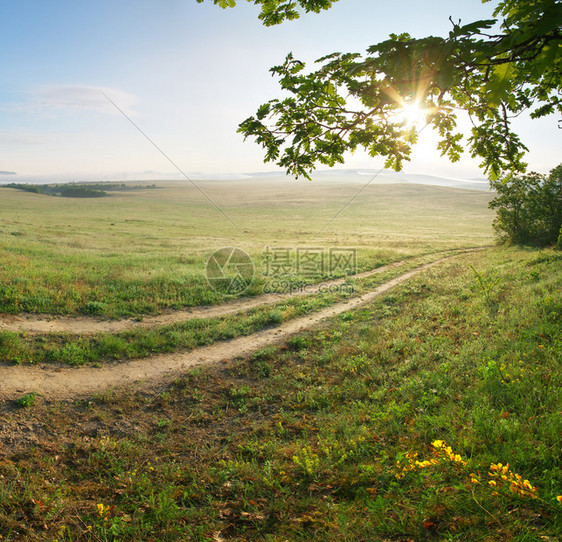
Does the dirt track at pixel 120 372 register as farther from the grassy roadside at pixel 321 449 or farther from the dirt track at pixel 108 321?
the dirt track at pixel 108 321

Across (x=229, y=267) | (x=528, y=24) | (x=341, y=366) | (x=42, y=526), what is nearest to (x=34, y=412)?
(x=42, y=526)

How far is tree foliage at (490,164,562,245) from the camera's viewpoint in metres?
24.7

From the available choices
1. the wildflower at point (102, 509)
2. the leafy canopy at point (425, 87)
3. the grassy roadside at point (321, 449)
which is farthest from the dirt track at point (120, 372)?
the leafy canopy at point (425, 87)

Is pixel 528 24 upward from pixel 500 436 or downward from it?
upward

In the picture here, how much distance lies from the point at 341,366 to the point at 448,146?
5.80m

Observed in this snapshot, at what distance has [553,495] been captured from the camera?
3496 mm

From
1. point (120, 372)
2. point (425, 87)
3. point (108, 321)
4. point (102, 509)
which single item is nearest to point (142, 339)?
point (120, 372)

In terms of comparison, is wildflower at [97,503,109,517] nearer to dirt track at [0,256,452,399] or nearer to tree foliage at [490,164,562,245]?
dirt track at [0,256,452,399]

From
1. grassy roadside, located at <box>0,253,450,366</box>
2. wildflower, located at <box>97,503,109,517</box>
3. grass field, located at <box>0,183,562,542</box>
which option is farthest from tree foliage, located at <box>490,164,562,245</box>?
wildflower, located at <box>97,503,109,517</box>

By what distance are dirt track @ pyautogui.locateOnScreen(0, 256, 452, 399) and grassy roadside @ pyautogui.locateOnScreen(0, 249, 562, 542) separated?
19.8 inches

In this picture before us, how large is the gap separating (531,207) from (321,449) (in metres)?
28.9

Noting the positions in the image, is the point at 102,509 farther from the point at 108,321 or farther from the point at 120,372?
the point at 108,321

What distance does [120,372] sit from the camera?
8938 millimetres

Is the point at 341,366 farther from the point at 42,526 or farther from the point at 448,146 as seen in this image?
the point at 42,526
